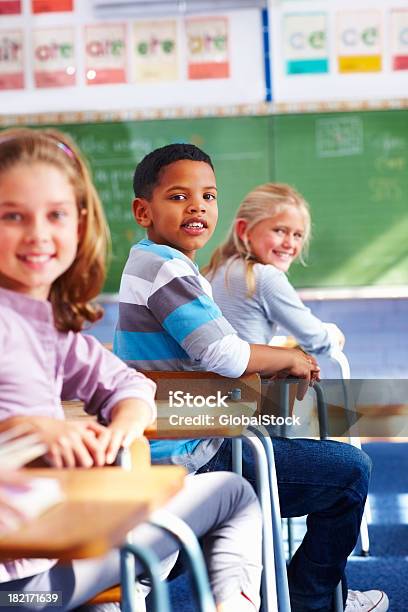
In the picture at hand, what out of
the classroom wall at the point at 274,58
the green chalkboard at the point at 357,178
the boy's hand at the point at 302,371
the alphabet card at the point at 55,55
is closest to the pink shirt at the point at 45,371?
the boy's hand at the point at 302,371

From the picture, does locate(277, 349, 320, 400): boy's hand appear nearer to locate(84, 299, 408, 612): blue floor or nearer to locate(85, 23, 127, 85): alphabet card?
locate(84, 299, 408, 612): blue floor

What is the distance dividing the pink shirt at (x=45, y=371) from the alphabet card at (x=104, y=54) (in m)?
1.04

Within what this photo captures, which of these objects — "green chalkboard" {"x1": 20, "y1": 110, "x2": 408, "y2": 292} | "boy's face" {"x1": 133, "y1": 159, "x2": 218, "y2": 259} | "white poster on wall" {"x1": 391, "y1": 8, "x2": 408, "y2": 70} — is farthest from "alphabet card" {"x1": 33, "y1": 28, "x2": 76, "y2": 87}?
"white poster on wall" {"x1": 391, "y1": 8, "x2": 408, "y2": 70}

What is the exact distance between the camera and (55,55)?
2.42 m

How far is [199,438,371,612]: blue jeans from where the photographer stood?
2092 mm

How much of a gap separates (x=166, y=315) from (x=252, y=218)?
1.28 ft

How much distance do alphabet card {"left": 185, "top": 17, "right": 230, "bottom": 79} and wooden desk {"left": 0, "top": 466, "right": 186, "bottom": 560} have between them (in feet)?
5.57

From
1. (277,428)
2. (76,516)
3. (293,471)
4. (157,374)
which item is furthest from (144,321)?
(76,516)

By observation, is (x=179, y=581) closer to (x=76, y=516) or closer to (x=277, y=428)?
(x=277, y=428)

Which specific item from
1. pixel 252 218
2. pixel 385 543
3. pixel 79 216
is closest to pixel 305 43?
pixel 252 218

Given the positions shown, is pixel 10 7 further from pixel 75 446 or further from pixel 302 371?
pixel 75 446

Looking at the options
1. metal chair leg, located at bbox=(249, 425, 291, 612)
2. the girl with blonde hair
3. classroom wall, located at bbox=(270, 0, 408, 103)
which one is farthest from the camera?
classroom wall, located at bbox=(270, 0, 408, 103)

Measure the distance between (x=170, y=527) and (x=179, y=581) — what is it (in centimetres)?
169

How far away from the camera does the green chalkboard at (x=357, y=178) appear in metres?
3.36
